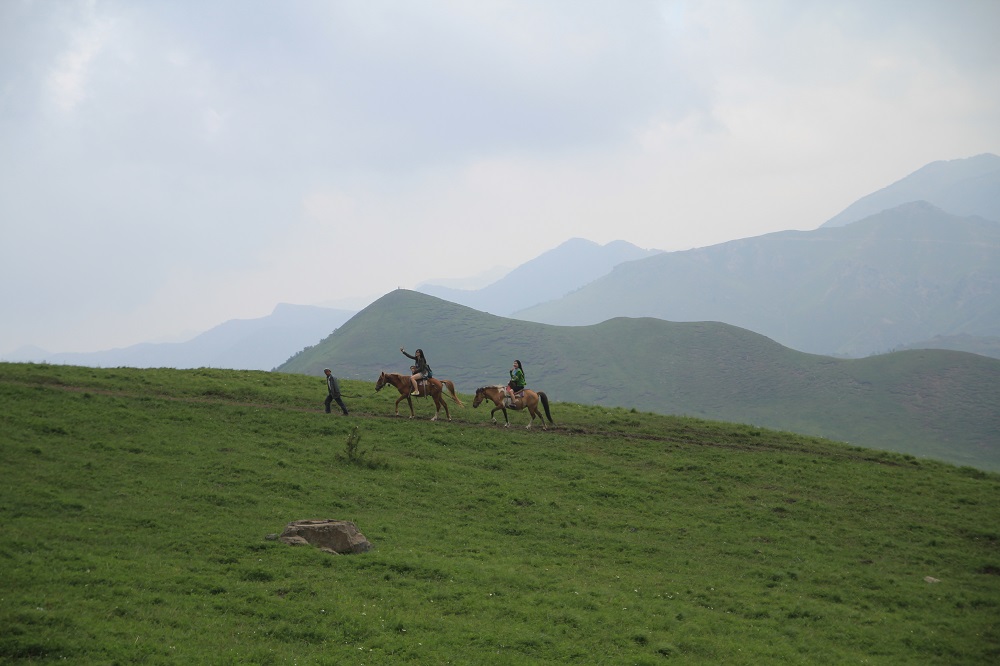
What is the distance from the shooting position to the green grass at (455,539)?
55.1 feet

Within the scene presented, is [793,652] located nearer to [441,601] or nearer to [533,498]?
[441,601]

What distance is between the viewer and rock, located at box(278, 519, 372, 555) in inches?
839

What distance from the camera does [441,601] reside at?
19.0 meters

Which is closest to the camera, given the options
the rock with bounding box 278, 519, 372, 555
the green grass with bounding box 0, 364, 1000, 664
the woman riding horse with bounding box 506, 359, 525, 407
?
the green grass with bounding box 0, 364, 1000, 664

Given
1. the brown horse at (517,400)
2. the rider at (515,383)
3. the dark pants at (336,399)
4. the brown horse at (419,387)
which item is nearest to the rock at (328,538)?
the dark pants at (336,399)

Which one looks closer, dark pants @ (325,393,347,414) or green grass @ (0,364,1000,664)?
green grass @ (0,364,1000,664)

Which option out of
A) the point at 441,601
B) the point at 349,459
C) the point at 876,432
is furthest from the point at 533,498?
the point at 876,432

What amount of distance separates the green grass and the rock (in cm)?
46

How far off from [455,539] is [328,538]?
4.59m

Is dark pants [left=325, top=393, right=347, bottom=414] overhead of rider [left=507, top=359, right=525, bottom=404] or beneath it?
beneath

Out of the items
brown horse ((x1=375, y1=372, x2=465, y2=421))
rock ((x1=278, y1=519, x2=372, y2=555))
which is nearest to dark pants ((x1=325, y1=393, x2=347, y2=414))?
brown horse ((x1=375, y1=372, x2=465, y2=421))

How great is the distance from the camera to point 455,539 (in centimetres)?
2425

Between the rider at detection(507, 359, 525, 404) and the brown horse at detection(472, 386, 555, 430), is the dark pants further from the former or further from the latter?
the rider at detection(507, 359, 525, 404)

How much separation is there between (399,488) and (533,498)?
5.34 meters
